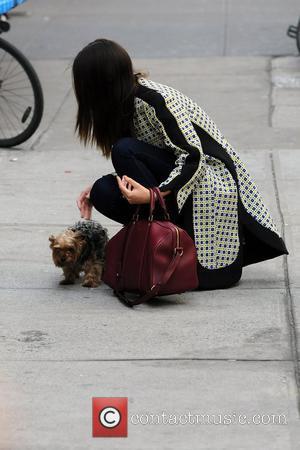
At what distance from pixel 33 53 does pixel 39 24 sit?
1.75 m

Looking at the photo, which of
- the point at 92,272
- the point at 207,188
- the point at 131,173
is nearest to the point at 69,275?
the point at 92,272

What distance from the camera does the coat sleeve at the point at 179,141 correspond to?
5.02 m

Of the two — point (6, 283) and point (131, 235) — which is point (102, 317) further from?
point (6, 283)

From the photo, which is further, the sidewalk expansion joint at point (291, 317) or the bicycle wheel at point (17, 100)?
the bicycle wheel at point (17, 100)

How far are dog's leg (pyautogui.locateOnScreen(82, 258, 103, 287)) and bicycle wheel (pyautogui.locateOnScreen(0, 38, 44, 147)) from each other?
2742mm

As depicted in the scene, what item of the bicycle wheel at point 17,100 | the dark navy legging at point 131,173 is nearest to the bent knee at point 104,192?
the dark navy legging at point 131,173

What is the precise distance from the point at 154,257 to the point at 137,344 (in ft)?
1.48

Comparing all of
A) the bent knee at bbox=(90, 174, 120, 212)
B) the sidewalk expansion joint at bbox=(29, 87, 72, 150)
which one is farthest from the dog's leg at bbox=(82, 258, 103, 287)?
the sidewalk expansion joint at bbox=(29, 87, 72, 150)

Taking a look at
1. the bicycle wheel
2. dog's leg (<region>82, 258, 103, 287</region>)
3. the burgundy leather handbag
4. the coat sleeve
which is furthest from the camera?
the bicycle wheel

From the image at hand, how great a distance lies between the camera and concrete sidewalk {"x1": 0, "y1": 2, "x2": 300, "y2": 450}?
3830 mm

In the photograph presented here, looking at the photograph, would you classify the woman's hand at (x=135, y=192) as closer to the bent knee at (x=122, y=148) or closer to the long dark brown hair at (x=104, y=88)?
the bent knee at (x=122, y=148)

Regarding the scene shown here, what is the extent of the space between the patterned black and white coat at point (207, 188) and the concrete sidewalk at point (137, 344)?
0.60 ft

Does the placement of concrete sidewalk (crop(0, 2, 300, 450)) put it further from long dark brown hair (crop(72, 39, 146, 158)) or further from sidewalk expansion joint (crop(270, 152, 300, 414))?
long dark brown hair (crop(72, 39, 146, 158))

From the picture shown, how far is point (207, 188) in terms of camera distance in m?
5.14
